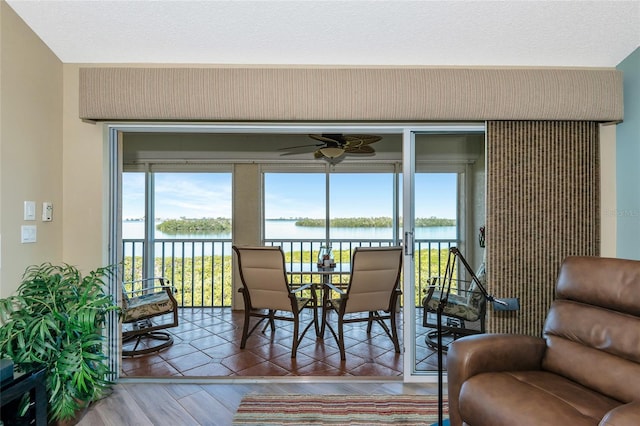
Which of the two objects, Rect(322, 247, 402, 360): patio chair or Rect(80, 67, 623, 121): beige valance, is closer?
Rect(80, 67, 623, 121): beige valance

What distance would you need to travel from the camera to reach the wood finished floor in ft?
6.57

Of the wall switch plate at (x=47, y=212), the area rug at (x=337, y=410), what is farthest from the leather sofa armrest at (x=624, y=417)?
the wall switch plate at (x=47, y=212)

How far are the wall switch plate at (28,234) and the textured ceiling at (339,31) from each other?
1.19 meters

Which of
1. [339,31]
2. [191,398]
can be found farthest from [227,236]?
[339,31]

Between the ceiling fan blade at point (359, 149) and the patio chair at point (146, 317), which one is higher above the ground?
the ceiling fan blade at point (359, 149)

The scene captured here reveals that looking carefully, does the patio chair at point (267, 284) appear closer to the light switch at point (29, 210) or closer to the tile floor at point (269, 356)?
the tile floor at point (269, 356)

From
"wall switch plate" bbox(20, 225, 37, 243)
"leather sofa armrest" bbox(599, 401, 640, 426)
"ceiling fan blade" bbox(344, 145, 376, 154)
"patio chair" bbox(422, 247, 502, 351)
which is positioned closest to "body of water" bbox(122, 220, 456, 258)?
"ceiling fan blade" bbox(344, 145, 376, 154)

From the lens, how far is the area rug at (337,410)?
1958 mm

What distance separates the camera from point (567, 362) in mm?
1680

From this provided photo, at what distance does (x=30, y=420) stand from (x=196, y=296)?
318cm

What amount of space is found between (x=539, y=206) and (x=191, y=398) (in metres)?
2.74

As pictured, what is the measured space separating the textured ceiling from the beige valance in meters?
0.12

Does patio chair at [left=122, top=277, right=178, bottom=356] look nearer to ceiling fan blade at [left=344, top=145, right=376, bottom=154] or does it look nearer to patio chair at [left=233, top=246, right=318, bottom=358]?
patio chair at [left=233, top=246, right=318, bottom=358]

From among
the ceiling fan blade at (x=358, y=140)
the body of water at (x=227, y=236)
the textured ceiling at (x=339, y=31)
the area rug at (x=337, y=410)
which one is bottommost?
the area rug at (x=337, y=410)
